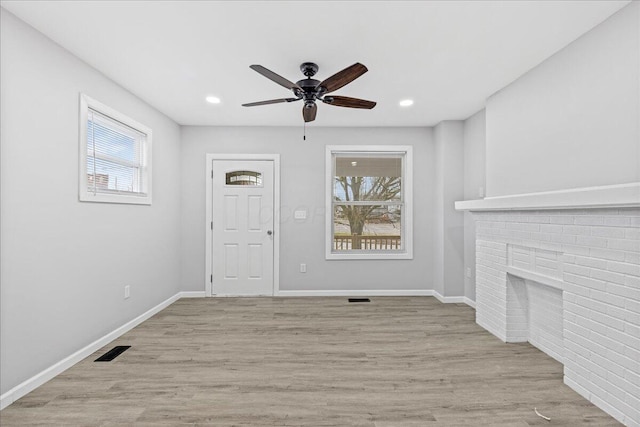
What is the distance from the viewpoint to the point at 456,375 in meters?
2.43

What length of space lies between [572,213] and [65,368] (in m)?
3.97

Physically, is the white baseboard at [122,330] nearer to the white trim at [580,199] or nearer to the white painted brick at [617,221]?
the white trim at [580,199]

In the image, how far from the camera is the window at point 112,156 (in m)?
2.74

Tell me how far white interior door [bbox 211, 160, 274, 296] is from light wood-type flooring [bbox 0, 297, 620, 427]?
1.12 meters

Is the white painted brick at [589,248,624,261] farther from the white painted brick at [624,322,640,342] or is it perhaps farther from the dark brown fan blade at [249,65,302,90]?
the dark brown fan blade at [249,65,302,90]

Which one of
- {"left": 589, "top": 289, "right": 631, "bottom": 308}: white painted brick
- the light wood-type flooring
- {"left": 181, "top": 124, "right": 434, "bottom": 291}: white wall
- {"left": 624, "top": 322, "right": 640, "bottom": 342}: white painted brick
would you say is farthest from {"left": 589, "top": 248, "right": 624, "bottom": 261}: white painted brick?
{"left": 181, "top": 124, "right": 434, "bottom": 291}: white wall

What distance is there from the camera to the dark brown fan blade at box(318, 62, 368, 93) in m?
2.23

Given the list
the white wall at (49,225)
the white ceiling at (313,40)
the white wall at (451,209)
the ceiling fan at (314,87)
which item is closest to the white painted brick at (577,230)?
the white ceiling at (313,40)

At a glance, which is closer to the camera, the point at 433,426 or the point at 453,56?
the point at 433,426

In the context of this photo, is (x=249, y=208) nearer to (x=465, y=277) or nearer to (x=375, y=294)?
(x=375, y=294)

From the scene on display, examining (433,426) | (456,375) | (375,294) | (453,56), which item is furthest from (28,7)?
(375,294)

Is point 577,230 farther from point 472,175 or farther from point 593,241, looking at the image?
point 472,175

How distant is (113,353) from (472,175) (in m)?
4.42

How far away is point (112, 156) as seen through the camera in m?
3.20
